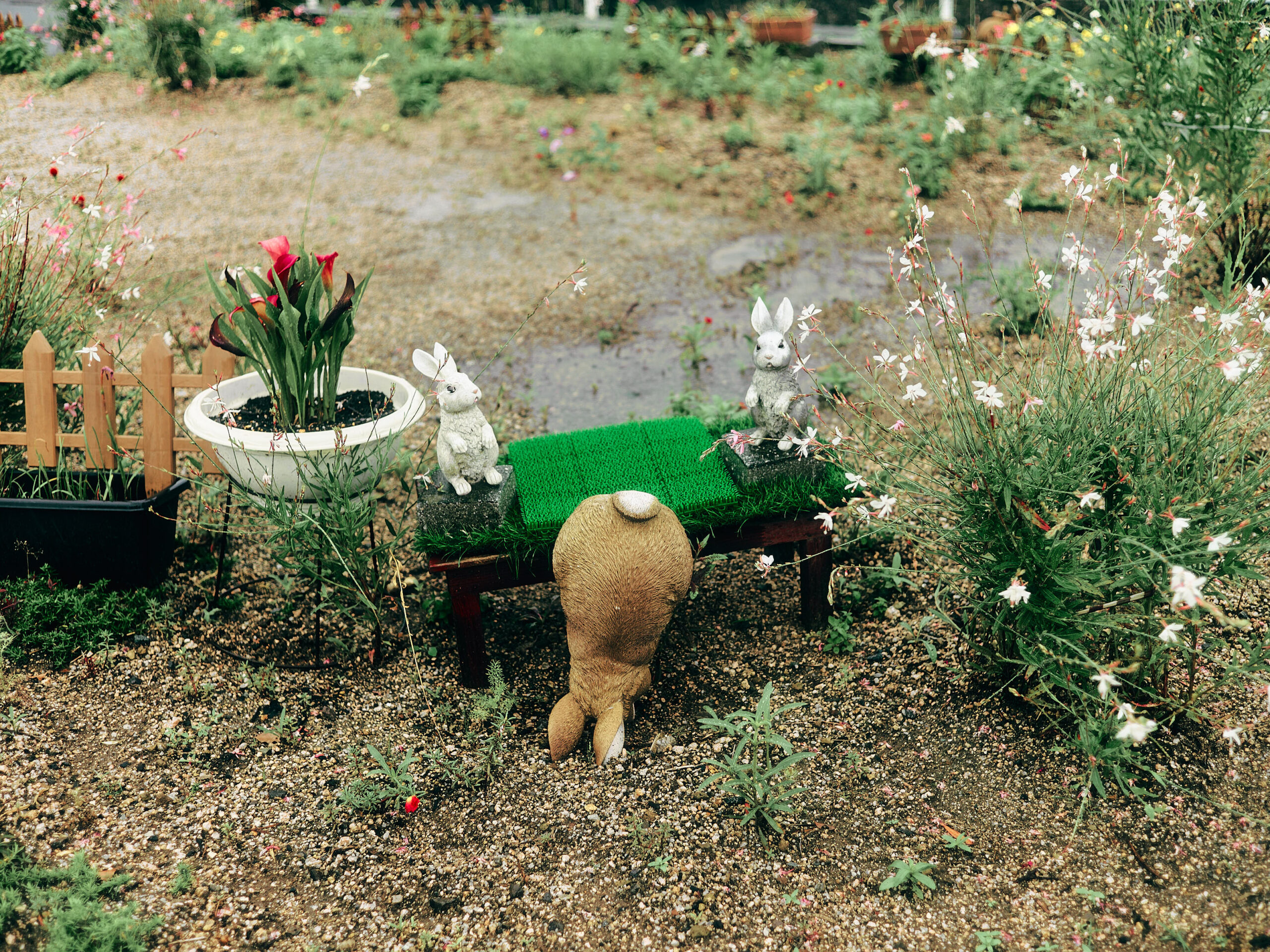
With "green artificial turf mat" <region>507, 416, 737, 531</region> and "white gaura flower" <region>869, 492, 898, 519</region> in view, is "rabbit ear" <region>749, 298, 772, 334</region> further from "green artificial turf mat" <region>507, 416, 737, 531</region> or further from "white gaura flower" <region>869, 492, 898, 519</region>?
"white gaura flower" <region>869, 492, 898, 519</region>

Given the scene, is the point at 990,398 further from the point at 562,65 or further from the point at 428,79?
the point at 428,79

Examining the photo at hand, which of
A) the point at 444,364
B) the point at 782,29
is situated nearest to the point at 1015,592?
the point at 444,364

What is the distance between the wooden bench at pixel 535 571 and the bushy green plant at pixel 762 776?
24.0 inches

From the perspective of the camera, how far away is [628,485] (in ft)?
9.96

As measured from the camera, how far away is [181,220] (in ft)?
21.9

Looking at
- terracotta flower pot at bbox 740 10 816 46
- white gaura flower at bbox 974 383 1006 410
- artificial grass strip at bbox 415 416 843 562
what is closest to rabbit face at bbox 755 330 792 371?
artificial grass strip at bbox 415 416 843 562

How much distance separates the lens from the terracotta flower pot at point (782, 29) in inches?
376

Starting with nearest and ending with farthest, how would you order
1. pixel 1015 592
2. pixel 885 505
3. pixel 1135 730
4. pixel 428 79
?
1. pixel 1135 730
2. pixel 1015 592
3. pixel 885 505
4. pixel 428 79

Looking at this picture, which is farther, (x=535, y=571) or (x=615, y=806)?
(x=535, y=571)

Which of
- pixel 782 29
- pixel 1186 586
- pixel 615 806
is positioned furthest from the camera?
pixel 782 29

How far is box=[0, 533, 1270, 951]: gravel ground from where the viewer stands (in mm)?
2172

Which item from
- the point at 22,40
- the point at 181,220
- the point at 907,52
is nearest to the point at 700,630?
the point at 181,220

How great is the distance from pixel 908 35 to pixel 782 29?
146 centimetres

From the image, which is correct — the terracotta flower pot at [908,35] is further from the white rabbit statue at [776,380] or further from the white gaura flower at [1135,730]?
the white gaura flower at [1135,730]
